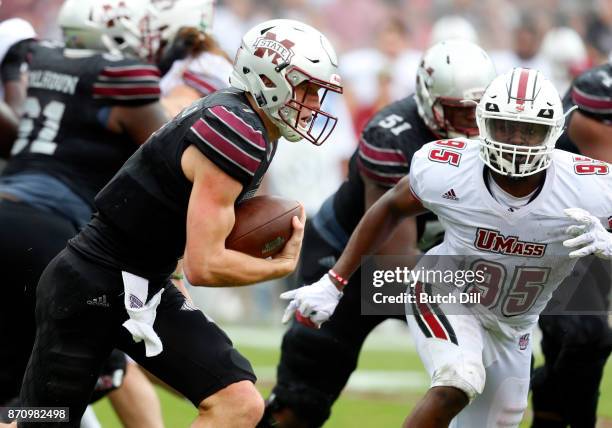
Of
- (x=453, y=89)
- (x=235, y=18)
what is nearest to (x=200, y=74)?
(x=453, y=89)

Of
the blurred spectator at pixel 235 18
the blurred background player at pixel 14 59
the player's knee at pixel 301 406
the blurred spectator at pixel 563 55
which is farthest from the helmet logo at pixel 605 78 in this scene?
the blurred spectator at pixel 235 18

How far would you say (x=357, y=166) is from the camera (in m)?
5.63

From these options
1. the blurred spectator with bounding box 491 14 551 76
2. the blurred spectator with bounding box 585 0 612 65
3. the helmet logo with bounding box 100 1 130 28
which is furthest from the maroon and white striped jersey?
the blurred spectator with bounding box 585 0 612 65

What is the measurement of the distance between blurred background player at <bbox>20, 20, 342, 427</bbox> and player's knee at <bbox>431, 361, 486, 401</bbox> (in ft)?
2.23

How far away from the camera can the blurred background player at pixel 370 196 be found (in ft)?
17.8

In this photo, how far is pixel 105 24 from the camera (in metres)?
5.88

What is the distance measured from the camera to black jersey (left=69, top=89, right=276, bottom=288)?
412cm

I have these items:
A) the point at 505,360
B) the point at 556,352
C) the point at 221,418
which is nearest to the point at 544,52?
the point at 556,352

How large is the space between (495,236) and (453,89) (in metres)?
1.04

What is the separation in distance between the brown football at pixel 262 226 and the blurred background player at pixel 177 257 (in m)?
0.04

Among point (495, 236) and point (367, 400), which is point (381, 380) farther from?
point (495, 236)

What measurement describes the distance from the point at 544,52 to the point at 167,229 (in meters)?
7.95

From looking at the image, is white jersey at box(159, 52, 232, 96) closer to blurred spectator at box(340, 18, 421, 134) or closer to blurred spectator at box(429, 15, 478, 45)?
blurred spectator at box(340, 18, 421, 134)

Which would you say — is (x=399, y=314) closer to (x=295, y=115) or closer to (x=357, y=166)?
(x=357, y=166)
